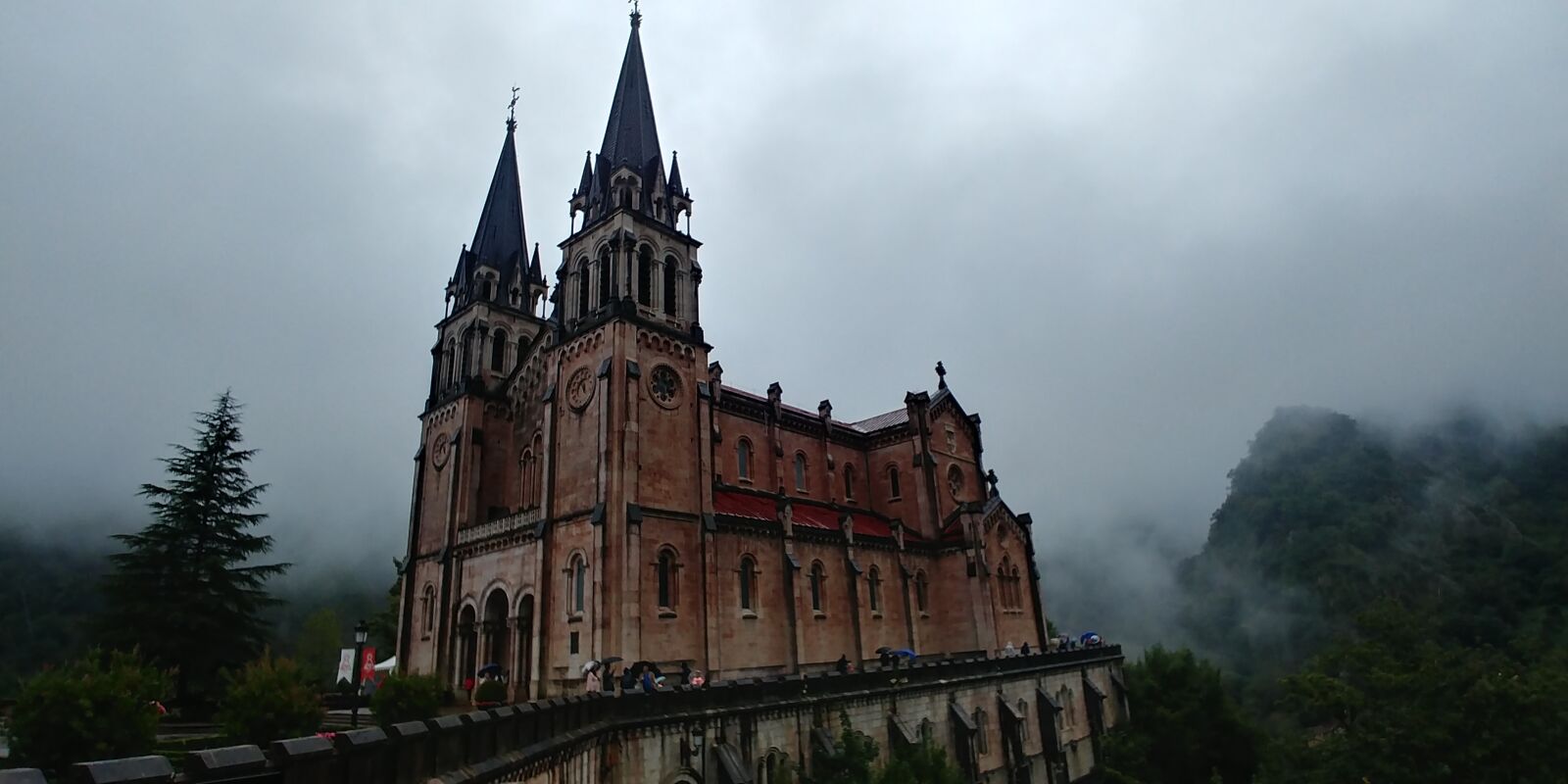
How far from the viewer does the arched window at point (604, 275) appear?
107 feet

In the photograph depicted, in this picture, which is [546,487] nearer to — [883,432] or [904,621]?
[904,621]

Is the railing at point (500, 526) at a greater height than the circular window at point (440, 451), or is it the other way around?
the circular window at point (440, 451)

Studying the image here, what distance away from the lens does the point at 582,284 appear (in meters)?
34.2

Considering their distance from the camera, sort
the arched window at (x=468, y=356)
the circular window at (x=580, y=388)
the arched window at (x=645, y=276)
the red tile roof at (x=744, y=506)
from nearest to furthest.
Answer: the circular window at (x=580, y=388) → the red tile roof at (x=744, y=506) → the arched window at (x=645, y=276) → the arched window at (x=468, y=356)

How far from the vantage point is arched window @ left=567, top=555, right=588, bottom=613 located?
1099 inches

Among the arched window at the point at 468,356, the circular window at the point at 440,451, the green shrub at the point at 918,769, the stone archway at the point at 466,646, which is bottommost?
the green shrub at the point at 918,769

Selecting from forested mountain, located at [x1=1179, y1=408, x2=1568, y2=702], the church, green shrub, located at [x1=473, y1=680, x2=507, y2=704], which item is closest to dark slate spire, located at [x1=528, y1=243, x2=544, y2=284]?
the church

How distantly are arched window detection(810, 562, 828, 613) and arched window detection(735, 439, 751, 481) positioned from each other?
5860mm

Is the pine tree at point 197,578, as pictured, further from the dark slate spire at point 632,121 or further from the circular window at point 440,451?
the dark slate spire at point 632,121

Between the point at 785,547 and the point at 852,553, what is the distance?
4316mm

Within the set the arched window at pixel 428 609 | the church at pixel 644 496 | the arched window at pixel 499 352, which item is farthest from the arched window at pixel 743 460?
the arched window at pixel 428 609

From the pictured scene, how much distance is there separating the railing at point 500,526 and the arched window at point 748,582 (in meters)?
8.05

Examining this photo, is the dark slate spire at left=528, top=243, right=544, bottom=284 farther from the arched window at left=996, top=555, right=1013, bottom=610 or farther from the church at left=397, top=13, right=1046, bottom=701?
the arched window at left=996, top=555, right=1013, bottom=610

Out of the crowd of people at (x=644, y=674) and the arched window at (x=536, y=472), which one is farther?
the arched window at (x=536, y=472)
